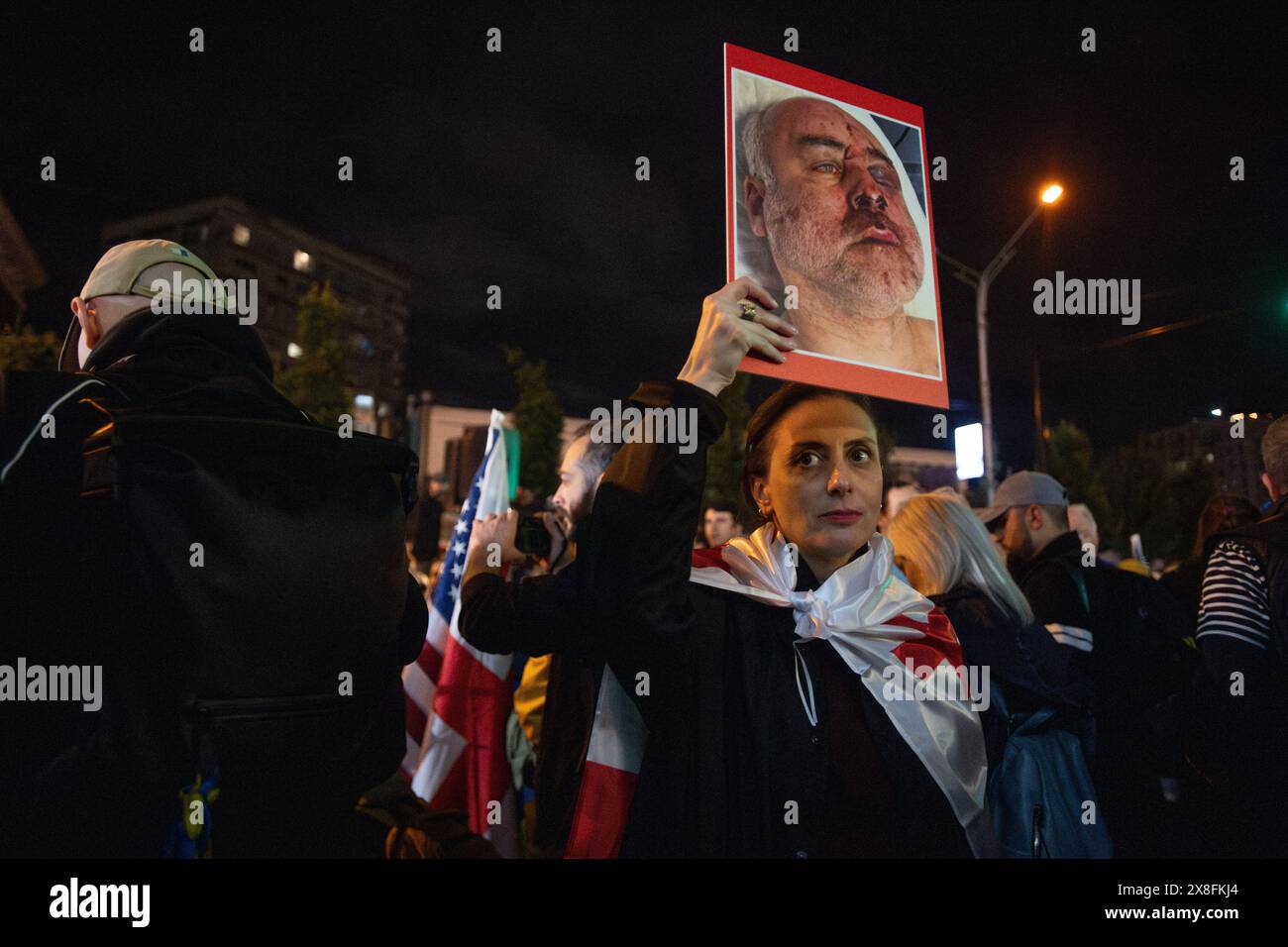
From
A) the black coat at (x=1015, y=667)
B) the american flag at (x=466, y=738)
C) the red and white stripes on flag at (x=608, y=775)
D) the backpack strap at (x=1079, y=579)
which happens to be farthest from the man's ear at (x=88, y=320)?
the backpack strap at (x=1079, y=579)

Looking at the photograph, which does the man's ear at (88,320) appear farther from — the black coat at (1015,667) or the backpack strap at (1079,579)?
the backpack strap at (1079,579)

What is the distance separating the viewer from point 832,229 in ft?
6.94

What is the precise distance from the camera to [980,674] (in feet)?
7.45

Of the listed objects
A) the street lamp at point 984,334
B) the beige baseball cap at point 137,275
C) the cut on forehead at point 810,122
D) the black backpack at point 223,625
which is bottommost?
the black backpack at point 223,625

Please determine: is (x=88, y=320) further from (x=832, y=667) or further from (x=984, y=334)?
(x=984, y=334)

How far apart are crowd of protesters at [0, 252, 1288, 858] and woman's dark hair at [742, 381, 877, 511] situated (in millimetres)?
13

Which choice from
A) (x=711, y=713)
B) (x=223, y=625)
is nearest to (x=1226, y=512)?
(x=711, y=713)

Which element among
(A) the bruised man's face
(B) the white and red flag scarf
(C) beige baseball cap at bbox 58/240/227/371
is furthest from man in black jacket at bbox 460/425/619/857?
(C) beige baseball cap at bbox 58/240/227/371

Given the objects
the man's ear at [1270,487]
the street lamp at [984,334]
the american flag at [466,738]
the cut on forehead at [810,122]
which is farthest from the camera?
the street lamp at [984,334]

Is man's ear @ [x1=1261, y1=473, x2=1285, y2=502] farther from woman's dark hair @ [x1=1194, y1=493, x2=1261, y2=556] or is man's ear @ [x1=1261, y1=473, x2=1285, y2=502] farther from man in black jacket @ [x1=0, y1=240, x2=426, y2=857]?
man in black jacket @ [x1=0, y1=240, x2=426, y2=857]

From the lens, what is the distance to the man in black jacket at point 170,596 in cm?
136

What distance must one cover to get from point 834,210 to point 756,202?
0.23 m

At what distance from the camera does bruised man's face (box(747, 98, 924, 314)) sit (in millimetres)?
2049
